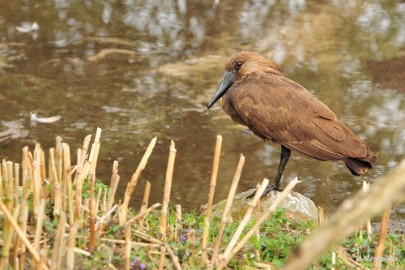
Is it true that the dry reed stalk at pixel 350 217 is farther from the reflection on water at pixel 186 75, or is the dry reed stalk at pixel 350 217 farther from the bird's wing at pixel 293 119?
the reflection on water at pixel 186 75

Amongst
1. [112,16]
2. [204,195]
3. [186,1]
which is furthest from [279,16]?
[204,195]

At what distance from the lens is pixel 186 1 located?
12.7 m

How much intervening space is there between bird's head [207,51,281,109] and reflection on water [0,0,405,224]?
4.13 ft

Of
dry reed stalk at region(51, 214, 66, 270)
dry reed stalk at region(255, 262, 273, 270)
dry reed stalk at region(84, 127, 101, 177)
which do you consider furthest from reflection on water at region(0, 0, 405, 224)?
dry reed stalk at region(51, 214, 66, 270)

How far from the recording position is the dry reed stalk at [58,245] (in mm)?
3549

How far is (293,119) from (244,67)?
0.67 metres

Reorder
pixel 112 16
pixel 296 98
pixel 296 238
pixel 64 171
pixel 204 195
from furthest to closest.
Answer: pixel 112 16 < pixel 204 195 < pixel 296 98 < pixel 296 238 < pixel 64 171

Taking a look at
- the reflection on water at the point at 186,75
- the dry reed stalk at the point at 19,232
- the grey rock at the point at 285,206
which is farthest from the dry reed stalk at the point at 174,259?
the reflection on water at the point at 186,75

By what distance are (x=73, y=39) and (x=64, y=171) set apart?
7.05 m

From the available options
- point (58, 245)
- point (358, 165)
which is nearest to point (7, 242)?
point (58, 245)

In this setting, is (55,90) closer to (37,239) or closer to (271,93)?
(271,93)

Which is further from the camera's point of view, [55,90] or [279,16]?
[279,16]

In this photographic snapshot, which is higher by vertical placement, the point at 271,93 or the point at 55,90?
the point at 271,93

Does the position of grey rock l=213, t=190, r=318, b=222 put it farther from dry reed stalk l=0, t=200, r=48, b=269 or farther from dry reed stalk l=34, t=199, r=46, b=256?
dry reed stalk l=0, t=200, r=48, b=269
